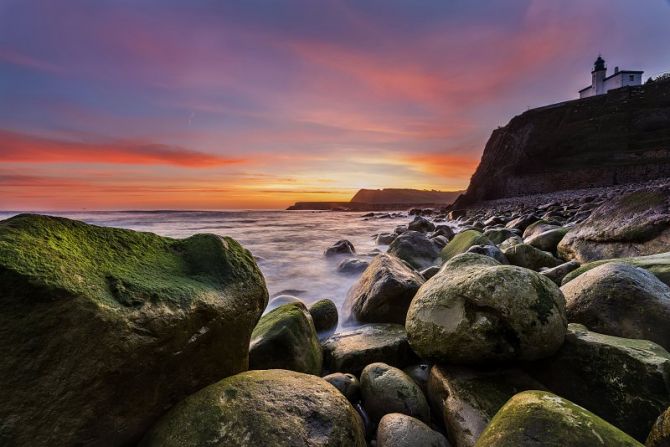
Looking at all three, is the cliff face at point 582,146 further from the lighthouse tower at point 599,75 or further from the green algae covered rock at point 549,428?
the green algae covered rock at point 549,428

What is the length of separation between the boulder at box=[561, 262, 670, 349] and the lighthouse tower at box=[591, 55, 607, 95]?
7055cm

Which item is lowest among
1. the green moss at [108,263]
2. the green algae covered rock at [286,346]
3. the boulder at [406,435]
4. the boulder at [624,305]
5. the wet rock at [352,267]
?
the wet rock at [352,267]

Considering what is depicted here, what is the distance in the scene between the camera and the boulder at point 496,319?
6.88 ft

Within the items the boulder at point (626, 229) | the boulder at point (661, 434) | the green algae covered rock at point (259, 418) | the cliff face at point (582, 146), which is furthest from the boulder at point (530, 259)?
the cliff face at point (582, 146)

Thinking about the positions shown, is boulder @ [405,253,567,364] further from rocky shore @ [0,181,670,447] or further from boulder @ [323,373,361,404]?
boulder @ [323,373,361,404]

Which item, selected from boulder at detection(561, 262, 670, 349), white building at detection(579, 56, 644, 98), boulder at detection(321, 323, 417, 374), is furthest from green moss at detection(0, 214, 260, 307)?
white building at detection(579, 56, 644, 98)

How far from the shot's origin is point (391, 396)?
2.25 m

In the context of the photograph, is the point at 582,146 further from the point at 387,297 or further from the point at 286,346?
the point at 286,346

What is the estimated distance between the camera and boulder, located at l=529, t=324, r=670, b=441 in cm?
183

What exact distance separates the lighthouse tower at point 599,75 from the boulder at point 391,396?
2835 inches

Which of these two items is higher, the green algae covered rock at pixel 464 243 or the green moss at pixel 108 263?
the green moss at pixel 108 263

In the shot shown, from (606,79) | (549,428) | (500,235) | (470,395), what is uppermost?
(606,79)

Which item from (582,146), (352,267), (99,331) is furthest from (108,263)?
(582,146)

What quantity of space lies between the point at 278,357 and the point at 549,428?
1.78m
